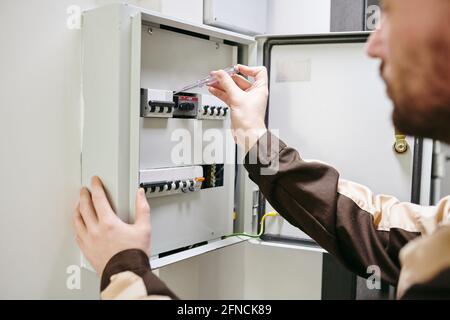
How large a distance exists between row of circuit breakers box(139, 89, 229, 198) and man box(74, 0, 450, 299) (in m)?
0.12

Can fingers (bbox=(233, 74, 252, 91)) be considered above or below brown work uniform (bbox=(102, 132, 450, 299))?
above

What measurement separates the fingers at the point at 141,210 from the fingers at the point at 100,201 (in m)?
0.06

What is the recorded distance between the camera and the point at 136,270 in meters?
0.78

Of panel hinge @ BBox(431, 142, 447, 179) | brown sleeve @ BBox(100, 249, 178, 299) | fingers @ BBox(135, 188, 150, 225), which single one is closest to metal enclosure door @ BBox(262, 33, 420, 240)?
panel hinge @ BBox(431, 142, 447, 179)

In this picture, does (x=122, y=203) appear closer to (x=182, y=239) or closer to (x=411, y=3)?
(x=182, y=239)

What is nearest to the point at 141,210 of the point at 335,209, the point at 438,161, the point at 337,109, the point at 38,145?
the point at 38,145

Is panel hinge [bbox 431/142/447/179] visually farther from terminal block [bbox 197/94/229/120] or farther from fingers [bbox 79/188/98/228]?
fingers [bbox 79/188/98/228]

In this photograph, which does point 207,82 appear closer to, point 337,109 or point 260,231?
point 337,109

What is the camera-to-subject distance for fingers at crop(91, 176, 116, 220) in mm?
958

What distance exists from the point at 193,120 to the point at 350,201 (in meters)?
0.52

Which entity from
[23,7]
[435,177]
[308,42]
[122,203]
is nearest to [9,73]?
[23,7]

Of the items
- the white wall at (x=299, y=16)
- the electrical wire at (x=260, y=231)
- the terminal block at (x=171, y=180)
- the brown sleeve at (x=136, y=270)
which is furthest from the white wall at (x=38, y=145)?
the white wall at (x=299, y=16)

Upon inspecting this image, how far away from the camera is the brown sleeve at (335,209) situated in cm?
101

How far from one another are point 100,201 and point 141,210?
4.0 inches
